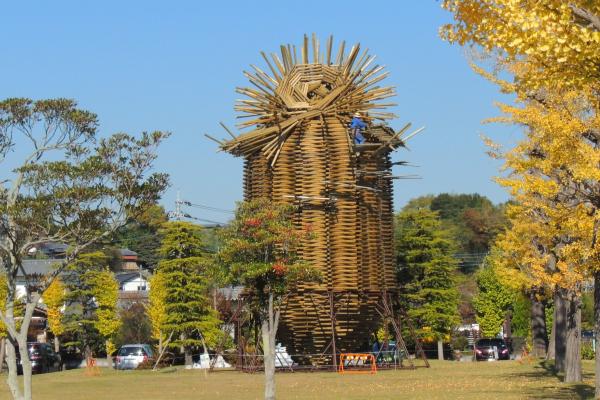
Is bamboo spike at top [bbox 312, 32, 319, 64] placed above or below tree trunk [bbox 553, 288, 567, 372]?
above

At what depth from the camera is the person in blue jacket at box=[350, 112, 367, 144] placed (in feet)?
133

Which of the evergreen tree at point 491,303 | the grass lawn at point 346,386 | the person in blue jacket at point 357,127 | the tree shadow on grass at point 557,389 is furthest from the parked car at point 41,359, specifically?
the tree shadow on grass at point 557,389

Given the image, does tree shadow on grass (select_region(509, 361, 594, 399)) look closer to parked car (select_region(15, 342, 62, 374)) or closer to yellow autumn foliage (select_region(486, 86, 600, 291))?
yellow autumn foliage (select_region(486, 86, 600, 291))

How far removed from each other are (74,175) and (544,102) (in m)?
10.4

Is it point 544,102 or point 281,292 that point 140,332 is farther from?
point 544,102

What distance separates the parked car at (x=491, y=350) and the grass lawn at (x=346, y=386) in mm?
12932

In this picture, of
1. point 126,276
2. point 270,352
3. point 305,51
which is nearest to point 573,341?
point 270,352

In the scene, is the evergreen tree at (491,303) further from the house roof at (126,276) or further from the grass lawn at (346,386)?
the house roof at (126,276)

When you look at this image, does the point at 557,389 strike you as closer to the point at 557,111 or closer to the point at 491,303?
the point at 557,111

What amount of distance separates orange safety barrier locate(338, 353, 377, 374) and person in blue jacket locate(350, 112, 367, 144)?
8301 mm

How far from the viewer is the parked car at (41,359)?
51213 millimetres

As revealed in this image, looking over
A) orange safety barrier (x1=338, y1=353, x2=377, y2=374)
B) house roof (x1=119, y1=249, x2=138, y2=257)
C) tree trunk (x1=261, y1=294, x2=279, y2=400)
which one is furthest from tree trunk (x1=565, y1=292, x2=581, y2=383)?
house roof (x1=119, y1=249, x2=138, y2=257)

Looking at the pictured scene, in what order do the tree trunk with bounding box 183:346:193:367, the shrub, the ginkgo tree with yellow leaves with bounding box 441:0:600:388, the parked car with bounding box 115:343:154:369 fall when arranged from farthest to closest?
1. the parked car with bounding box 115:343:154:369
2. the shrub
3. the tree trunk with bounding box 183:346:193:367
4. the ginkgo tree with yellow leaves with bounding box 441:0:600:388

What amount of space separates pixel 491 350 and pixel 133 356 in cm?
1837
